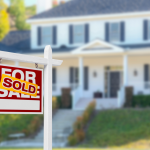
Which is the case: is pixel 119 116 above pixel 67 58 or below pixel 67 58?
below

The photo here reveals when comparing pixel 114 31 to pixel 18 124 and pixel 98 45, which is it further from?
pixel 18 124

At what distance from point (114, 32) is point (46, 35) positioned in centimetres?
480

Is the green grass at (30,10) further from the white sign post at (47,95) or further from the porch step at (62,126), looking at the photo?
the white sign post at (47,95)

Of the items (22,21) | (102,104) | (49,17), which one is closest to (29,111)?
(102,104)

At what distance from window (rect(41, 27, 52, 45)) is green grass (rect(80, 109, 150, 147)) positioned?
8.14 metres

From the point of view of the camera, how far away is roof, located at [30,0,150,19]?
23.5 m

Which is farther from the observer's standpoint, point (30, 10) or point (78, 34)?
point (30, 10)

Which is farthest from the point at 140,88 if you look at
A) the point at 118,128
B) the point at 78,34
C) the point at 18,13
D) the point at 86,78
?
the point at 18,13

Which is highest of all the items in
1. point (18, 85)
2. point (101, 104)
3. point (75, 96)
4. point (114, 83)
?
point (114, 83)

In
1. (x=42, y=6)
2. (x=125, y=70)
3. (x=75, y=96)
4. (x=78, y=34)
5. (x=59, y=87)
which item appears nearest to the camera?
(x=75, y=96)

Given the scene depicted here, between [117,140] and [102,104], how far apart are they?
19.1ft

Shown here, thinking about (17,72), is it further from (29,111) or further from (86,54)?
(86,54)

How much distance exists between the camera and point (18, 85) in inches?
203

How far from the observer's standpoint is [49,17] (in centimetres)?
2453
